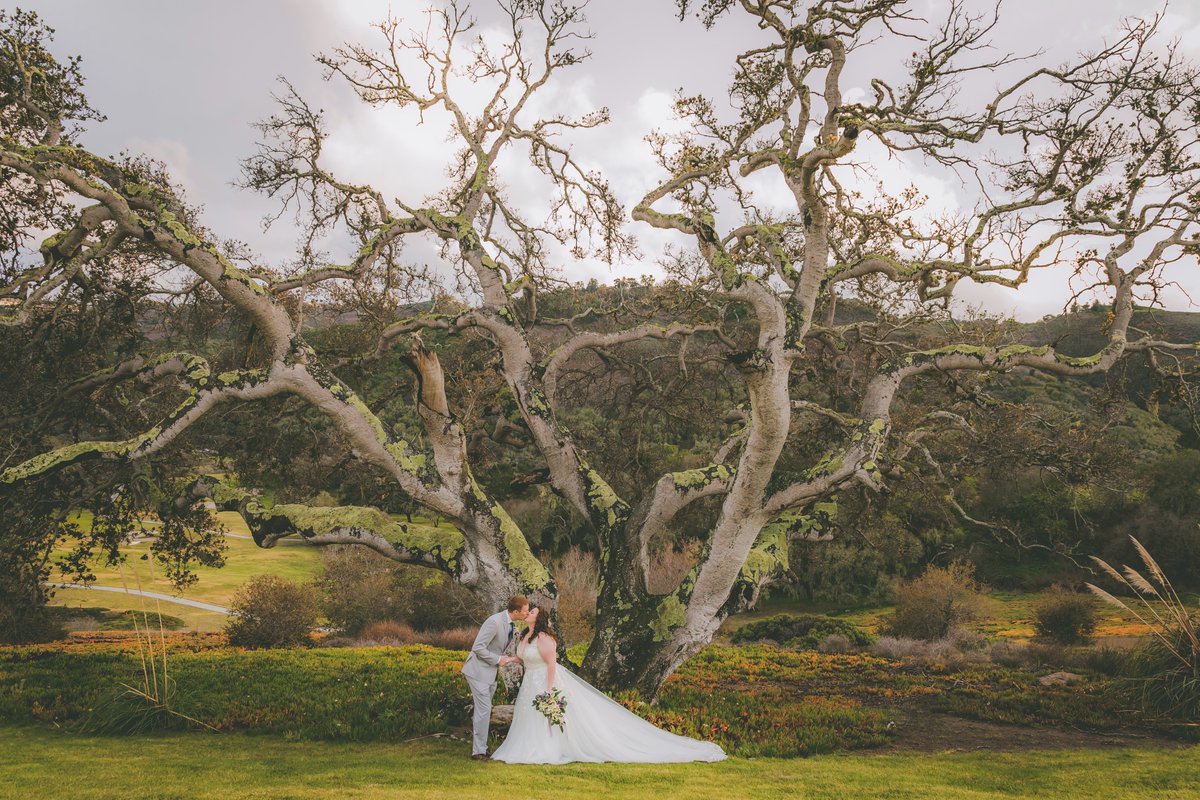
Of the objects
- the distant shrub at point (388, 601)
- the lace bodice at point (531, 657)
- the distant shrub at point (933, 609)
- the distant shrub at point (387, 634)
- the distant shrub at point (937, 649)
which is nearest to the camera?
the lace bodice at point (531, 657)

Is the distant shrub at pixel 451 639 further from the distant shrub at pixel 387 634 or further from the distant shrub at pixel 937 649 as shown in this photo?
the distant shrub at pixel 937 649

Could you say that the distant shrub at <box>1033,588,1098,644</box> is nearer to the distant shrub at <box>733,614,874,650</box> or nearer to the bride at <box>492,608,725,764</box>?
the distant shrub at <box>733,614,874,650</box>

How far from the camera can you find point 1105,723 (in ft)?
33.4

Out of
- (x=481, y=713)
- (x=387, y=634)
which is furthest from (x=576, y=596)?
(x=481, y=713)

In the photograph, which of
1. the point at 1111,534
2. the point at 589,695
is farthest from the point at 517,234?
the point at 1111,534

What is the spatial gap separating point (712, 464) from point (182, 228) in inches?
333

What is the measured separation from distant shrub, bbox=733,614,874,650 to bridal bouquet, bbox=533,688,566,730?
1585 cm

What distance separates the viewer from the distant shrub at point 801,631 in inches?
860

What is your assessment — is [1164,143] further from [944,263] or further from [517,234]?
[517,234]

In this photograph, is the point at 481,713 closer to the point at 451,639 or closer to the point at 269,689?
the point at 269,689

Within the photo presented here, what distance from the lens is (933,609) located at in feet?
74.0

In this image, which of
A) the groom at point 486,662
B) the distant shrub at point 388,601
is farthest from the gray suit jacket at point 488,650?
the distant shrub at point 388,601

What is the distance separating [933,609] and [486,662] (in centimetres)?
1942

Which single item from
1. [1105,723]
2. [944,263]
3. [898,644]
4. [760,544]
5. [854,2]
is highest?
[854,2]
